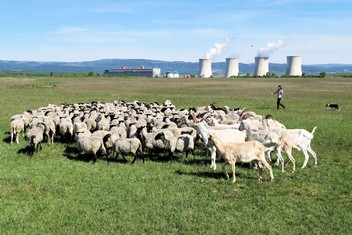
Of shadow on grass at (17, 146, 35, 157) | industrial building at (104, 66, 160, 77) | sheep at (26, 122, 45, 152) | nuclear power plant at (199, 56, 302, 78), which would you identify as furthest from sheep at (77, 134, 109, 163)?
industrial building at (104, 66, 160, 77)

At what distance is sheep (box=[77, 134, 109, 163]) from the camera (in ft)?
47.6

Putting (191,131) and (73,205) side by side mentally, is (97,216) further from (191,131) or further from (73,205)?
(191,131)

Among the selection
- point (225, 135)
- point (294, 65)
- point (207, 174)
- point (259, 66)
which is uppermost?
point (294, 65)

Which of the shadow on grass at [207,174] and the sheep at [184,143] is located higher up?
the sheep at [184,143]

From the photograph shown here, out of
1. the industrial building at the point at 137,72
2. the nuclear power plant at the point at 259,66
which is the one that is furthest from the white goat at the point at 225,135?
the industrial building at the point at 137,72

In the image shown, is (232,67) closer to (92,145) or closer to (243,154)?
(92,145)

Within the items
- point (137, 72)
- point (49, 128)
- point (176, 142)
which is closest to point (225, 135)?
point (176, 142)

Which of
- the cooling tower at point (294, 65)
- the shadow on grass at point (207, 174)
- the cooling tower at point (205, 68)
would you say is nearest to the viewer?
the shadow on grass at point (207, 174)

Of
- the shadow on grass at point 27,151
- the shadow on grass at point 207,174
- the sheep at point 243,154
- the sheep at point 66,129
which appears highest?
the sheep at point 243,154

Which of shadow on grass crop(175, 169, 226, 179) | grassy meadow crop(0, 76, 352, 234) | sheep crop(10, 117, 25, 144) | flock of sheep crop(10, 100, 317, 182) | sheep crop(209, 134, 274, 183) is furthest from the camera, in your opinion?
sheep crop(10, 117, 25, 144)

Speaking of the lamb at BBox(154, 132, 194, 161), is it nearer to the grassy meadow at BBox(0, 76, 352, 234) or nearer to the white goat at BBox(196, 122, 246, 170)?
the grassy meadow at BBox(0, 76, 352, 234)

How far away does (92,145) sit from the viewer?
14531 mm

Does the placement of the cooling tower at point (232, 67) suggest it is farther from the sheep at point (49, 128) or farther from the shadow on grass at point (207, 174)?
the shadow on grass at point (207, 174)

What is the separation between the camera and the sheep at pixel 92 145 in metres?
14.5
